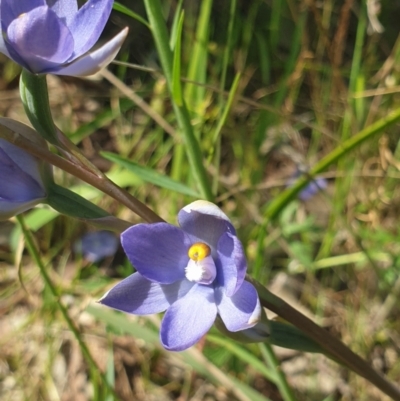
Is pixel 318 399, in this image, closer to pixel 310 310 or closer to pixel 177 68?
pixel 310 310

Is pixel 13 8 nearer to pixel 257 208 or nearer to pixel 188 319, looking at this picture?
pixel 188 319

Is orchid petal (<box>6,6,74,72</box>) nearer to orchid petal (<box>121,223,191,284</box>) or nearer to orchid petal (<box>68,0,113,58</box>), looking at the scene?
orchid petal (<box>68,0,113,58</box>)

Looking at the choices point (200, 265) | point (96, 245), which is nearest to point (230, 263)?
point (200, 265)

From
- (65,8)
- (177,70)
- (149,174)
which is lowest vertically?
(149,174)

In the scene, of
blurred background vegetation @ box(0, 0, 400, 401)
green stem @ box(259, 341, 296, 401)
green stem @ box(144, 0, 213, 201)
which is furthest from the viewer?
blurred background vegetation @ box(0, 0, 400, 401)

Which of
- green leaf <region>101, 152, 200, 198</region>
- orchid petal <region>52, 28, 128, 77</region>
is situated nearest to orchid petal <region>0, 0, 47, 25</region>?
orchid petal <region>52, 28, 128, 77</region>
